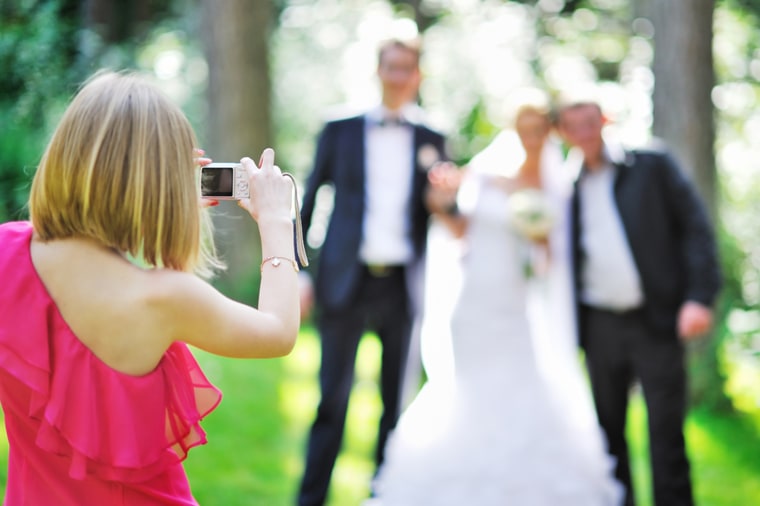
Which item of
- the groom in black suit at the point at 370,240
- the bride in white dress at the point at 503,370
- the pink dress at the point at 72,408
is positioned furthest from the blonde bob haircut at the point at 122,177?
the bride in white dress at the point at 503,370

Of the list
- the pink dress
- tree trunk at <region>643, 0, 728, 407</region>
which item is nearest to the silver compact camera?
the pink dress

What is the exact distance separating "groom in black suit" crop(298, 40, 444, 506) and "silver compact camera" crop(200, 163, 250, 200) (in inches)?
103

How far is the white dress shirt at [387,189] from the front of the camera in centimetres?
491

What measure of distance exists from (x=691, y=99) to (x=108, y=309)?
621 cm

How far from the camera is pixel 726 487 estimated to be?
213 inches

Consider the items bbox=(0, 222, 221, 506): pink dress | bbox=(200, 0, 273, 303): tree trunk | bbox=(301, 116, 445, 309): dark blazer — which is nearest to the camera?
bbox=(0, 222, 221, 506): pink dress

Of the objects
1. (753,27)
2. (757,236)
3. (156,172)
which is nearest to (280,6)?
(753,27)

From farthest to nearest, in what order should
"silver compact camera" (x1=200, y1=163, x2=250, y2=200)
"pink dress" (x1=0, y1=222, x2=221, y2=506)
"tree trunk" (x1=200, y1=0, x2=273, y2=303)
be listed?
"tree trunk" (x1=200, y1=0, x2=273, y2=303)
"silver compact camera" (x1=200, y1=163, x2=250, y2=200)
"pink dress" (x1=0, y1=222, x2=221, y2=506)

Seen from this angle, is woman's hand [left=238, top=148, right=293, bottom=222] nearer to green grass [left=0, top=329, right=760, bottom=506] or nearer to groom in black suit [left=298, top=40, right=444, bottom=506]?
groom in black suit [left=298, top=40, right=444, bottom=506]

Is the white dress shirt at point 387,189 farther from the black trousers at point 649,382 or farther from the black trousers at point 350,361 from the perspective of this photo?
the black trousers at point 649,382

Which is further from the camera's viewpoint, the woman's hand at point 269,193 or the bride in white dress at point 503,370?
the bride in white dress at point 503,370

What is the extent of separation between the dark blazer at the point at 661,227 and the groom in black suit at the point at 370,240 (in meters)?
1.09

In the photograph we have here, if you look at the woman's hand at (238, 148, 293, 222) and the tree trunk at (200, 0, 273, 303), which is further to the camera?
the tree trunk at (200, 0, 273, 303)

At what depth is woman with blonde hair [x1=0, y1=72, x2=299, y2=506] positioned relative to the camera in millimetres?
1801
